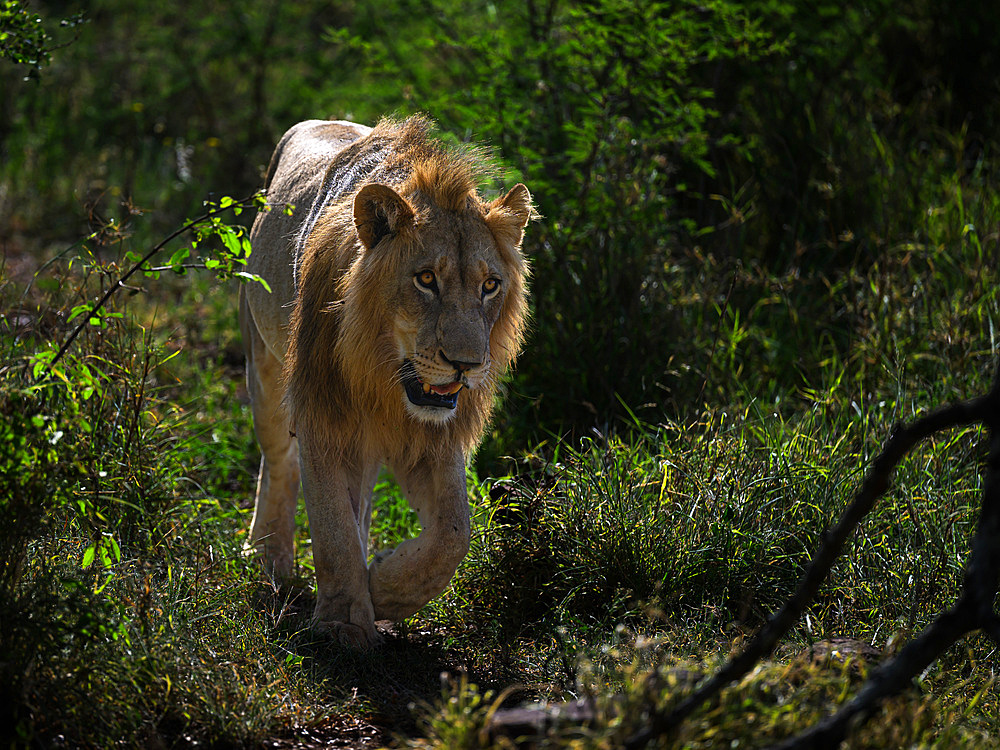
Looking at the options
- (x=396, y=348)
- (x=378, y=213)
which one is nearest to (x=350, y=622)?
(x=396, y=348)

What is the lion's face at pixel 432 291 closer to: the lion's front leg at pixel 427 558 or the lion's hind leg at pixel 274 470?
the lion's front leg at pixel 427 558

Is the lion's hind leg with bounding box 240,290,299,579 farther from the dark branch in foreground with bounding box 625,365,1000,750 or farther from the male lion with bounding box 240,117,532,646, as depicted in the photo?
the dark branch in foreground with bounding box 625,365,1000,750

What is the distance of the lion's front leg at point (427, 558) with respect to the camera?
381cm

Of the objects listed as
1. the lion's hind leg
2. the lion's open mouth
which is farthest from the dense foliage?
the lion's open mouth

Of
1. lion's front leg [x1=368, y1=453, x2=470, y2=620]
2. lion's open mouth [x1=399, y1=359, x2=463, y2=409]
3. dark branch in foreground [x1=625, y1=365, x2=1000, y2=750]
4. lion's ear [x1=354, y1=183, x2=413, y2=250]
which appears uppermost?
lion's ear [x1=354, y1=183, x2=413, y2=250]

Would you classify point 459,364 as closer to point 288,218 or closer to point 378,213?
point 378,213

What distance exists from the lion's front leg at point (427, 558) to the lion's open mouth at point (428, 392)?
41 centimetres

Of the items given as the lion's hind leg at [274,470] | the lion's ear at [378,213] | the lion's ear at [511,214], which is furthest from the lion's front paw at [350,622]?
the lion's ear at [511,214]

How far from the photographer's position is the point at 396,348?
3.79 meters

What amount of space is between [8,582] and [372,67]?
5225 mm

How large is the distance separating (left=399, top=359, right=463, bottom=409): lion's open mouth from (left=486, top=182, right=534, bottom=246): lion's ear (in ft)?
2.08

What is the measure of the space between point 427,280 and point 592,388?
7.08 ft

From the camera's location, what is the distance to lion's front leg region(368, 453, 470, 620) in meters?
3.81

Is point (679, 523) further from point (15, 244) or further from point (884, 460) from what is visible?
point (15, 244)
